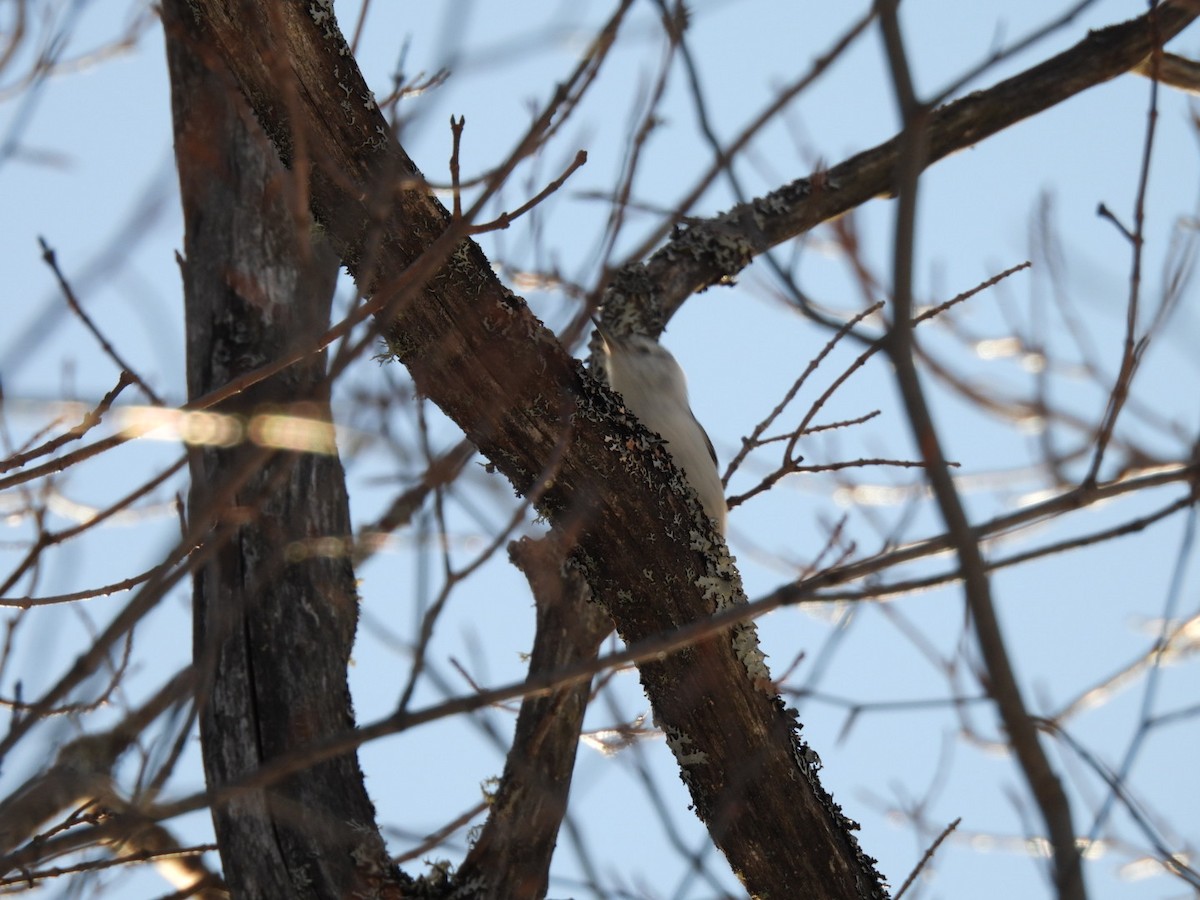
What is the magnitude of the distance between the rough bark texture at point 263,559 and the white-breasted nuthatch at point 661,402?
76cm

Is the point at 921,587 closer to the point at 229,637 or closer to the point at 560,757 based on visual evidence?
the point at 560,757

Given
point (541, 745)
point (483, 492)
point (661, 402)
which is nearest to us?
point (483, 492)

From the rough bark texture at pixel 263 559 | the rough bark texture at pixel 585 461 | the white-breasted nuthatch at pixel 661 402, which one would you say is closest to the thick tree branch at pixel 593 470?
the rough bark texture at pixel 585 461

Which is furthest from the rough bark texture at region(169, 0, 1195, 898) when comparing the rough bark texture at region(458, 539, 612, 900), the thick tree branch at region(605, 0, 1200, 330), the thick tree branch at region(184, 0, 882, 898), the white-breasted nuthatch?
the thick tree branch at region(605, 0, 1200, 330)

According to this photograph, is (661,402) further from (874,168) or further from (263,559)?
Result: (263,559)

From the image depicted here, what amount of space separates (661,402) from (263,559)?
1.09 metres

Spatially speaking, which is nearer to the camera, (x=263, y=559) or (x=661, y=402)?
(x=263, y=559)

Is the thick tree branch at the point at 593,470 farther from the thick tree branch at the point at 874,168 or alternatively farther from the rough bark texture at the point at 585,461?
the thick tree branch at the point at 874,168

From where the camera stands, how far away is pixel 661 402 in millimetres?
3027

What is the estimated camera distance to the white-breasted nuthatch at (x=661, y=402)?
9.53ft

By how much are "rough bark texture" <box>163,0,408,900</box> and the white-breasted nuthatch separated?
0.76 meters

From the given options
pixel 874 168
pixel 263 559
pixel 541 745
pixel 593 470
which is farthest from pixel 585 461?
pixel 874 168

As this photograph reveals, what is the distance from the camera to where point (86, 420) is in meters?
1.44

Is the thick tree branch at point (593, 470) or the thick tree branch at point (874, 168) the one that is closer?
the thick tree branch at point (593, 470)
